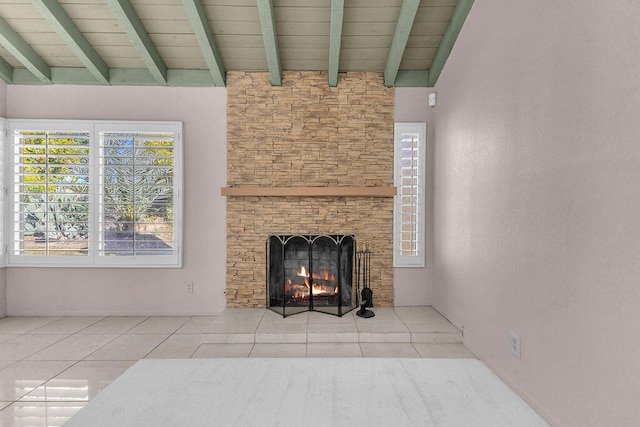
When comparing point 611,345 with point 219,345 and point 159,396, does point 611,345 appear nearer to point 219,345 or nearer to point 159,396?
point 159,396

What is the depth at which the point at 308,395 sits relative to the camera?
2.26 m

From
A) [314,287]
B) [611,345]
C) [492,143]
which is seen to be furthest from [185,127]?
[611,345]

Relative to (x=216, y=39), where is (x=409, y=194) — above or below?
below

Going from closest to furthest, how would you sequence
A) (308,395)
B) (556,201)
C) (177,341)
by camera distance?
(556,201), (308,395), (177,341)

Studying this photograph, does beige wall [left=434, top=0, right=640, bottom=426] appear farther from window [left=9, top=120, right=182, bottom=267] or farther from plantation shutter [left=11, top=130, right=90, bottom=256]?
plantation shutter [left=11, top=130, right=90, bottom=256]

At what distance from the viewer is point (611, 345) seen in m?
1.55

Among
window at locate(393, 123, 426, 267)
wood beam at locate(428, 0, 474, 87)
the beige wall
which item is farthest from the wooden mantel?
wood beam at locate(428, 0, 474, 87)

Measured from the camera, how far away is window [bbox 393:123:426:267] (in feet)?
13.2

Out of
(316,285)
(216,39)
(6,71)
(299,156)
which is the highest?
(216,39)

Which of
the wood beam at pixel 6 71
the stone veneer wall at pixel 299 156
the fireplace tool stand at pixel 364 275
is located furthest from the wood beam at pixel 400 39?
the wood beam at pixel 6 71

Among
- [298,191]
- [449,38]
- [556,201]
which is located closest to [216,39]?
[298,191]

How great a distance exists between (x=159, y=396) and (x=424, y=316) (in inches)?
103

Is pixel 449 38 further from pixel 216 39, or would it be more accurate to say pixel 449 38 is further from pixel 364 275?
pixel 364 275

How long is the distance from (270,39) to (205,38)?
0.62 m
